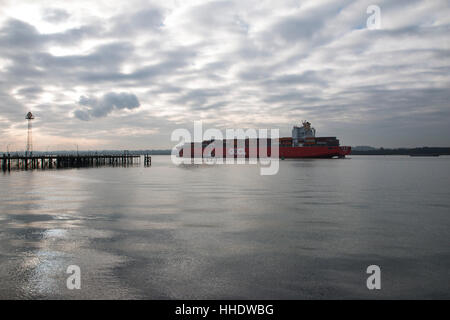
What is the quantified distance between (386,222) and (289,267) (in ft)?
27.2

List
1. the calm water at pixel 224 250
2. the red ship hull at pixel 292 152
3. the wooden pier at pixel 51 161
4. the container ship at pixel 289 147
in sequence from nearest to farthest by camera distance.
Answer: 1. the calm water at pixel 224 250
2. the wooden pier at pixel 51 161
3. the red ship hull at pixel 292 152
4. the container ship at pixel 289 147

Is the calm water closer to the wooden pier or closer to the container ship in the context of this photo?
the wooden pier

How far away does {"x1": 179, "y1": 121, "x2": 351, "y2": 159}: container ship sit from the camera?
109062 mm

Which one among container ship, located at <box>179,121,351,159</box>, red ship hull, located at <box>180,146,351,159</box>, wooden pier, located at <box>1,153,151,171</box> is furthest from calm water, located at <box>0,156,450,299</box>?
container ship, located at <box>179,121,351,159</box>

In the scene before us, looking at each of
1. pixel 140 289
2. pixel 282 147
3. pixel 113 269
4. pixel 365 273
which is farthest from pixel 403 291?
pixel 282 147

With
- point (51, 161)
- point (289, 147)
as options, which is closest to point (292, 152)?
point (289, 147)

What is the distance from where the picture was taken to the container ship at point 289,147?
10906cm

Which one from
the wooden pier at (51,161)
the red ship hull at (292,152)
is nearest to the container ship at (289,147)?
the red ship hull at (292,152)

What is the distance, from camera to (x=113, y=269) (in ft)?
28.3

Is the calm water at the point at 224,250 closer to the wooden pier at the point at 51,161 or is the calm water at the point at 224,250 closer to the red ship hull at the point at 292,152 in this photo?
the wooden pier at the point at 51,161

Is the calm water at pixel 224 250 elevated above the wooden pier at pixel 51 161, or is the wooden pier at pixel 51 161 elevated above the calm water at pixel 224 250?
the wooden pier at pixel 51 161

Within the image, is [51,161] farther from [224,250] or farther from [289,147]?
[224,250]
